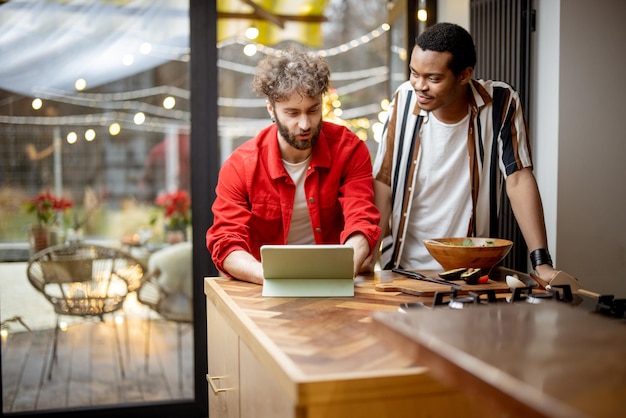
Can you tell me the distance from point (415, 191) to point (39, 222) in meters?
1.92

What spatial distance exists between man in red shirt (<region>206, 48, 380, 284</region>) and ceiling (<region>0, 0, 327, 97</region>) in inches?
51.5

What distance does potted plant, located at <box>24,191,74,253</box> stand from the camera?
352 centimetres

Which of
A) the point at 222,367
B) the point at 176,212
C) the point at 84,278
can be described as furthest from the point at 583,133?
the point at 84,278

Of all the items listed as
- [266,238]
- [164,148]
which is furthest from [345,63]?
[266,238]

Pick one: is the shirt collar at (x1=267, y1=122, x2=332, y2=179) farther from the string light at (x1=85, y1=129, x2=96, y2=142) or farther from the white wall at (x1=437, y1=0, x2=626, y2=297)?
the string light at (x1=85, y1=129, x2=96, y2=142)

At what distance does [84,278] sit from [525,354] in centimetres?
295

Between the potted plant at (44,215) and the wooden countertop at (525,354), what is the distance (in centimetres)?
263

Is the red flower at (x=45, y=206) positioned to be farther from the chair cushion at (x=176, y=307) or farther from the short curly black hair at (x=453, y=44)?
the short curly black hair at (x=453, y=44)

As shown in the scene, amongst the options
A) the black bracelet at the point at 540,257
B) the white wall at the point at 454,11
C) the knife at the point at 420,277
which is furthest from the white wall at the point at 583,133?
the knife at the point at 420,277

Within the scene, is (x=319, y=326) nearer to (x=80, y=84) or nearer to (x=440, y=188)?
(x=440, y=188)

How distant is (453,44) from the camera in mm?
2492

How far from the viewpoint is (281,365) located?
1.31 metres

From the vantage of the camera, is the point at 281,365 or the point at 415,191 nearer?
the point at 281,365

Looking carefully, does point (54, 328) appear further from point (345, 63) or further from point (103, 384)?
point (345, 63)
